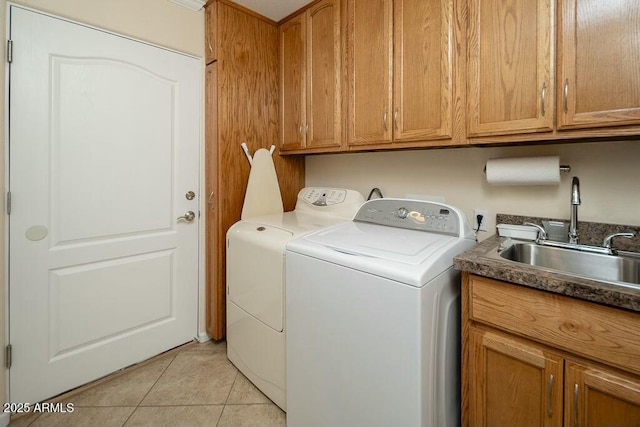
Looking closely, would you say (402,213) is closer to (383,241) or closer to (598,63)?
(383,241)

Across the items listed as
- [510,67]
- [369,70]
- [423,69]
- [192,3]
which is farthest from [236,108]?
[510,67]

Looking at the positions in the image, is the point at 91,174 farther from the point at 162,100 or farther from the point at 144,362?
the point at 144,362

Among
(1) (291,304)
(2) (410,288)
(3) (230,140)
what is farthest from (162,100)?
(2) (410,288)

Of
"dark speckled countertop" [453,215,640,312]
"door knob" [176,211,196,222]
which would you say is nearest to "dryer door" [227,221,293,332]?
"door knob" [176,211,196,222]

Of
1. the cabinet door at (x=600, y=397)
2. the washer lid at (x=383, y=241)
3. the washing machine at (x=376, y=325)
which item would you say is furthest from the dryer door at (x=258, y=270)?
the cabinet door at (x=600, y=397)

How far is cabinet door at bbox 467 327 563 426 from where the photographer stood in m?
0.95

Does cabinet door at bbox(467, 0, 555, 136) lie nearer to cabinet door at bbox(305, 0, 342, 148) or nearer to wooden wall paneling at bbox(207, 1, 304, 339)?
cabinet door at bbox(305, 0, 342, 148)

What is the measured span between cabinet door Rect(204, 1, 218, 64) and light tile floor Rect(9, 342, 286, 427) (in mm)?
2016

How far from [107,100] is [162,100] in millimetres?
297

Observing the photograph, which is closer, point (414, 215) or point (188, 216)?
point (414, 215)

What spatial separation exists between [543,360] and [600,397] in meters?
0.15

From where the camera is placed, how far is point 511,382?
40.8 inches

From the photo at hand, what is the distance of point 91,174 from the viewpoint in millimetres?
1628

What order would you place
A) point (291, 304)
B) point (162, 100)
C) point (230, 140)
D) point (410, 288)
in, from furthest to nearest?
point (230, 140), point (162, 100), point (291, 304), point (410, 288)
